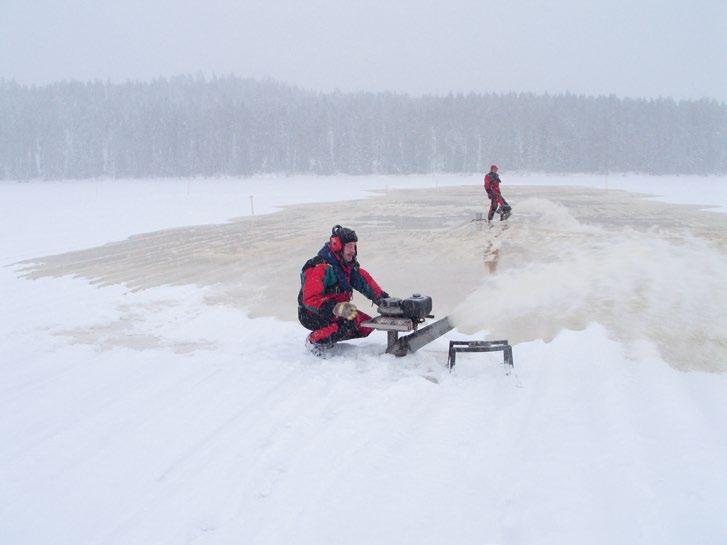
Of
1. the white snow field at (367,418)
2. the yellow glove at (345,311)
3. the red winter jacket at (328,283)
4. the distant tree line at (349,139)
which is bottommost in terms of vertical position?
the white snow field at (367,418)

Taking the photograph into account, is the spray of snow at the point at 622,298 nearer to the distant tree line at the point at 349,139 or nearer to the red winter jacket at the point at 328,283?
the red winter jacket at the point at 328,283

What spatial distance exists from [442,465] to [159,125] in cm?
10095

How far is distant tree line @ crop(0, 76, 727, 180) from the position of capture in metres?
92.2

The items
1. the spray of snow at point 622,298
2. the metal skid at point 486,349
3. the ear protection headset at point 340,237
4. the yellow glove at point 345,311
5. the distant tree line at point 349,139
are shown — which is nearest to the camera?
the metal skid at point 486,349

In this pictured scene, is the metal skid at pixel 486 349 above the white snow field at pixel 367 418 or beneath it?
above

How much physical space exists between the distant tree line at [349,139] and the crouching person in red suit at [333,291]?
87.2 metres

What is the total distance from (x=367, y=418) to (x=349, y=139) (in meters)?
96.3

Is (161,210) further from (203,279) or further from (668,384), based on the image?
(668,384)

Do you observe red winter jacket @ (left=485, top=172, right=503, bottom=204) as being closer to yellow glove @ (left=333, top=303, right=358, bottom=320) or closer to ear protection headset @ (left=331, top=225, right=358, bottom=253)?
ear protection headset @ (left=331, top=225, right=358, bottom=253)

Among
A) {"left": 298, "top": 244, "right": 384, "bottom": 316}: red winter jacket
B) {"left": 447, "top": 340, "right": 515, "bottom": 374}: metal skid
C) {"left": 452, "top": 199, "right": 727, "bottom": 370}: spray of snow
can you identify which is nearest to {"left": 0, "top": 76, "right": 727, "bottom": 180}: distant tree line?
{"left": 452, "top": 199, "right": 727, "bottom": 370}: spray of snow

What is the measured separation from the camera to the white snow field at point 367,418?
2.97 metres

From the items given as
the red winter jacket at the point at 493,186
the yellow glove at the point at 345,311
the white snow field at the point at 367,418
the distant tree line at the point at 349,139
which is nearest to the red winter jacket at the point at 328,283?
the yellow glove at the point at 345,311

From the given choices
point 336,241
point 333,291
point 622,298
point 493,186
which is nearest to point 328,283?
point 333,291

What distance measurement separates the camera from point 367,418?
4113 mm
